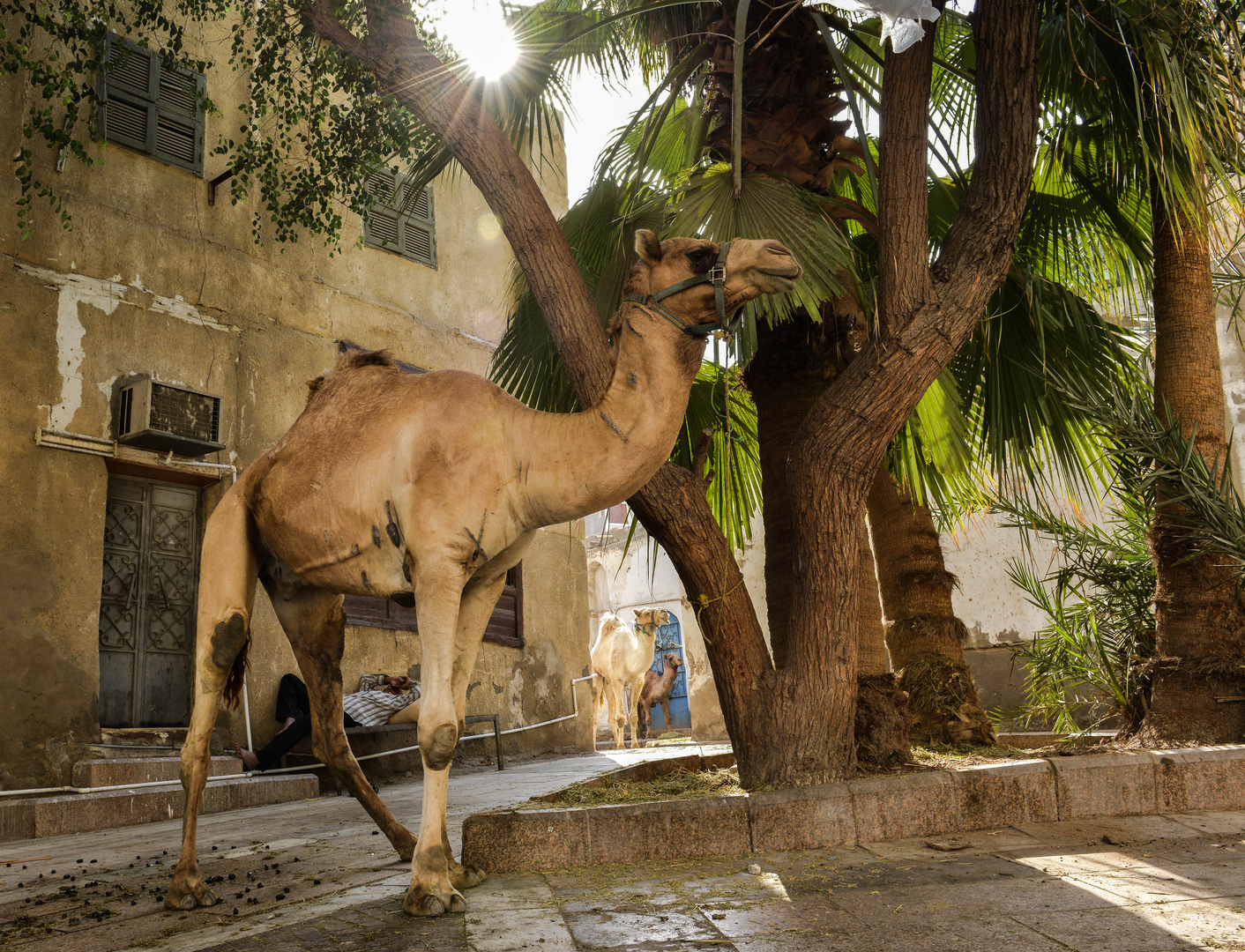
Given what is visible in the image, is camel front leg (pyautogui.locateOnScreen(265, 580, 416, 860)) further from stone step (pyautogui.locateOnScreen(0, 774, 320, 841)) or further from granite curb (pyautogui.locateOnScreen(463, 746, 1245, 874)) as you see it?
stone step (pyautogui.locateOnScreen(0, 774, 320, 841))

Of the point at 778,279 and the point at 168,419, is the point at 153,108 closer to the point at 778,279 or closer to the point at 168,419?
the point at 168,419

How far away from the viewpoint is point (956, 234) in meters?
4.68

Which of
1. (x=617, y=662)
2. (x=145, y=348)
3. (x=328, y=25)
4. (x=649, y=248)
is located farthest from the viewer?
(x=617, y=662)

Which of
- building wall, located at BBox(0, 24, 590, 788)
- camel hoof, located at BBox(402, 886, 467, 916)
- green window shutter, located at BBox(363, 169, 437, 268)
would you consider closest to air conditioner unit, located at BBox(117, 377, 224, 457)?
building wall, located at BBox(0, 24, 590, 788)

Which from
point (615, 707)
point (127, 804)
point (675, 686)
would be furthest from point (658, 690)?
point (127, 804)

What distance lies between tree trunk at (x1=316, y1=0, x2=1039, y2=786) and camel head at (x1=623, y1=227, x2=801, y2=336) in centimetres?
103

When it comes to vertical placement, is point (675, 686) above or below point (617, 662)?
below

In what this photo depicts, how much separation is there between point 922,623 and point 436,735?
3870 mm

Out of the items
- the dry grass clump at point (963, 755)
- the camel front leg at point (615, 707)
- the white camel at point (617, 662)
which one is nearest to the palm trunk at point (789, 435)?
the dry grass clump at point (963, 755)

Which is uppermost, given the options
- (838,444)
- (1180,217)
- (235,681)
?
(1180,217)

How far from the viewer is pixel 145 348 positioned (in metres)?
8.52

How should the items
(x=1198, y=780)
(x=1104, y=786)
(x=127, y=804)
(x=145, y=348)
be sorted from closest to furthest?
1. (x=1104, y=786)
2. (x=1198, y=780)
3. (x=127, y=804)
4. (x=145, y=348)

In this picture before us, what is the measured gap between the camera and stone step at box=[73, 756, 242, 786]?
7039mm

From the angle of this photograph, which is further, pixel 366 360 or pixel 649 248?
pixel 366 360
